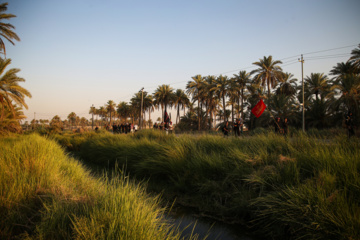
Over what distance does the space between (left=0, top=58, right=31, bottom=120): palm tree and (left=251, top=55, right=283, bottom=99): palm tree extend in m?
36.1

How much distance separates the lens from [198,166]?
21.0 ft

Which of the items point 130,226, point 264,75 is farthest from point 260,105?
point 264,75

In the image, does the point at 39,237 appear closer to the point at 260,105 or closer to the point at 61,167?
the point at 61,167

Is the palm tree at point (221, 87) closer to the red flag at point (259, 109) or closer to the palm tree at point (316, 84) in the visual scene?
the palm tree at point (316, 84)

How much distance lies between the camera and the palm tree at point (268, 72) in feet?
132

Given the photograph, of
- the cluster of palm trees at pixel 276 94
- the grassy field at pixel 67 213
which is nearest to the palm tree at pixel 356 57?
the cluster of palm trees at pixel 276 94

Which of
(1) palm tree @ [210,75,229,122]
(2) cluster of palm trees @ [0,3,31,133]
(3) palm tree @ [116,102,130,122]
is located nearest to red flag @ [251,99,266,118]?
(2) cluster of palm trees @ [0,3,31,133]

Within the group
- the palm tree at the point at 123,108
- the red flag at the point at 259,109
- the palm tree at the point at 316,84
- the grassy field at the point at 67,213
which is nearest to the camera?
the grassy field at the point at 67,213

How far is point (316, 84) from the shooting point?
39.4m

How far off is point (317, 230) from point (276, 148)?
11.0 ft

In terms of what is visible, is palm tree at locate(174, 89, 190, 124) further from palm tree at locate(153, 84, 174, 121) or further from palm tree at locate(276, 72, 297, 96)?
palm tree at locate(276, 72, 297, 96)

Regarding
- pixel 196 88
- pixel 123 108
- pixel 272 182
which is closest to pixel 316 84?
pixel 196 88

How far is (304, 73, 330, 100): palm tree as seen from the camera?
3922cm

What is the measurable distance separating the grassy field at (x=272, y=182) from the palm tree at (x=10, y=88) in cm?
1331
